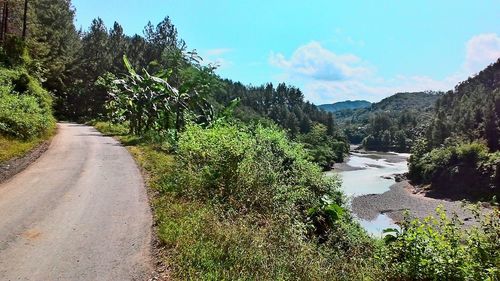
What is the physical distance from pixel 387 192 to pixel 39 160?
55.4 metres

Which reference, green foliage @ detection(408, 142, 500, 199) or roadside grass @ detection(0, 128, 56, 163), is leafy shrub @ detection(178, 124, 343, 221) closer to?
roadside grass @ detection(0, 128, 56, 163)

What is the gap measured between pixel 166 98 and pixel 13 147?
1083cm

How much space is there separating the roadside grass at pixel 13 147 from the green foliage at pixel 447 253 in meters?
12.0

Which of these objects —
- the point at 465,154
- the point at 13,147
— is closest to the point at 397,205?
the point at 465,154

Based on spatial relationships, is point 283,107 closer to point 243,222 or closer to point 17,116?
point 17,116

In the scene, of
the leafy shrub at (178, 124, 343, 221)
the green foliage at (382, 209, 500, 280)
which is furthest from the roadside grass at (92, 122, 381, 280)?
the green foliage at (382, 209, 500, 280)

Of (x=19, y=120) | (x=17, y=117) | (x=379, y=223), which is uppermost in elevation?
(x=17, y=117)

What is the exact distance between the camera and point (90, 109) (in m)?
59.9

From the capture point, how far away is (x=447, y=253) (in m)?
7.04

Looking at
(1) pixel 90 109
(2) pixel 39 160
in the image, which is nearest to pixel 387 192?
(1) pixel 90 109

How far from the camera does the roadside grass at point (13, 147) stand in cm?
1356

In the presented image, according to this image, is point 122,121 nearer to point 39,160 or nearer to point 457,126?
point 39,160

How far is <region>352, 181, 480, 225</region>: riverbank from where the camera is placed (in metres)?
45.8

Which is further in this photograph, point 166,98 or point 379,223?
point 379,223
